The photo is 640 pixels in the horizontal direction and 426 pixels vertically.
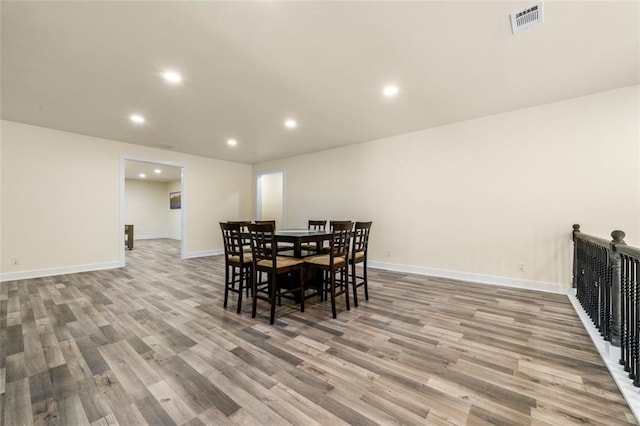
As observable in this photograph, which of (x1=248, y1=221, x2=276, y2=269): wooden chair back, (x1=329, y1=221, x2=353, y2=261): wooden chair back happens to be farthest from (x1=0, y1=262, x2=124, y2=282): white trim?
(x1=329, y1=221, x2=353, y2=261): wooden chair back

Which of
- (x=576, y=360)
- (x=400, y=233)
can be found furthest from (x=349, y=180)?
(x=576, y=360)

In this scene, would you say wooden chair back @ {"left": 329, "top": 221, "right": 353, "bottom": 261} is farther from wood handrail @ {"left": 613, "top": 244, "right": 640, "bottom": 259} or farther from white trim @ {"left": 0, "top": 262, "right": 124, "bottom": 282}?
white trim @ {"left": 0, "top": 262, "right": 124, "bottom": 282}

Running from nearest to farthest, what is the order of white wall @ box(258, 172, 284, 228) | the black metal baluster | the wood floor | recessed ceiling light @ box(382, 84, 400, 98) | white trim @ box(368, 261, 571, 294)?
the wood floor
the black metal baluster
recessed ceiling light @ box(382, 84, 400, 98)
white trim @ box(368, 261, 571, 294)
white wall @ box(258, 172, 284, 228)

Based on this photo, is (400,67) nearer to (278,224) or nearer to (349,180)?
(349,180)

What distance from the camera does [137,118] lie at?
4.00m

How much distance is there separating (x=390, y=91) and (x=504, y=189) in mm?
2294

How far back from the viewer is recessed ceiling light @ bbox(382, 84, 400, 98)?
301 cm

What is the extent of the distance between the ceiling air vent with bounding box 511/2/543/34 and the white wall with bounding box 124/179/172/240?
1250cm

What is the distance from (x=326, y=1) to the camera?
179cm

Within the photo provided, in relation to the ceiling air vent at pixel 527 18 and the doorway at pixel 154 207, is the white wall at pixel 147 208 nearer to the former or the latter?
the doorway at pixel 154 207

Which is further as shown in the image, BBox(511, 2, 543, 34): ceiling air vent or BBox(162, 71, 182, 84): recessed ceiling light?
BBox(162, 71, 182, 84): recessed ceiling light

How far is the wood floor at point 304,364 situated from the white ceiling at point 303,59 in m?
2.55

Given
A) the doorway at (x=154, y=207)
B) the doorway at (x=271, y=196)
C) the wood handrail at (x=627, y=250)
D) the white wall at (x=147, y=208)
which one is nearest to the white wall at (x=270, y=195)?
the doorway at (x=271, y=196)

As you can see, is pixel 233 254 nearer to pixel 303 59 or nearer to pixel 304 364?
pixel 304 364
